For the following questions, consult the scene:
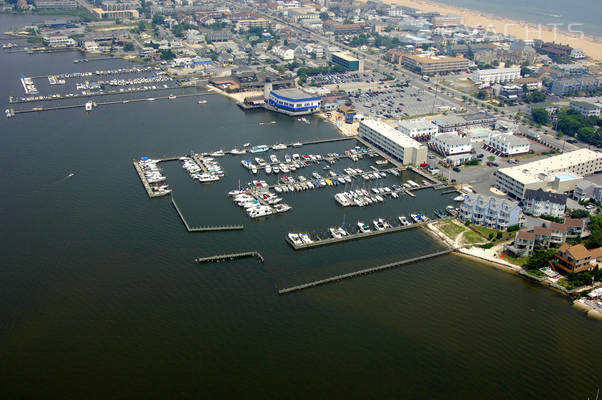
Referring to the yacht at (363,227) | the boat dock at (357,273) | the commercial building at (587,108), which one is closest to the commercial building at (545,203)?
the boat dock at (357,273)

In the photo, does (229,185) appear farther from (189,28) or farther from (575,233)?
(189,28)

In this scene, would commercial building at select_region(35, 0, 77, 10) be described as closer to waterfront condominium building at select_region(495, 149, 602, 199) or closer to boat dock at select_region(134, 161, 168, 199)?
boat dock at select_region(134, 161, 168, 199)

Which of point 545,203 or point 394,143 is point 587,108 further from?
point 545,203

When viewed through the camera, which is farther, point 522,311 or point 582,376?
point 522,311

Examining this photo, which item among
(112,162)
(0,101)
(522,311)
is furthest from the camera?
(0,101)

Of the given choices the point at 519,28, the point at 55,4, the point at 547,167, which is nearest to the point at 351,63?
the point at 547,167

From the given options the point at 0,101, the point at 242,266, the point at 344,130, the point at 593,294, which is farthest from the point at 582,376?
the point at 0,101

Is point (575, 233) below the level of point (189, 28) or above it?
below
